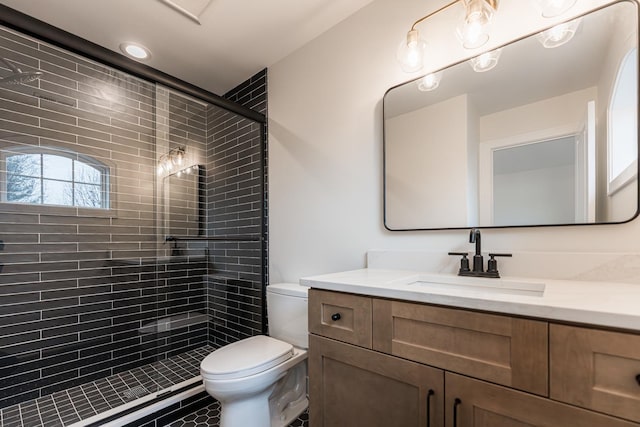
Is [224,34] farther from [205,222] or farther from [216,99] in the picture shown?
[205,222]

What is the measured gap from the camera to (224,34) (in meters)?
1.96

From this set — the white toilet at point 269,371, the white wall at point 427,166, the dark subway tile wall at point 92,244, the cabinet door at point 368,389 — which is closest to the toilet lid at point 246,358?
the white toilet at point 269,371

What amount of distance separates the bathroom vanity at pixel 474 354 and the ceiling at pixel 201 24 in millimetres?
1560

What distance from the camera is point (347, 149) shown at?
181 cm

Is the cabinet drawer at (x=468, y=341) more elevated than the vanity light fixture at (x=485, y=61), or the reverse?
the vanity light fixture at (x=485, y=61)

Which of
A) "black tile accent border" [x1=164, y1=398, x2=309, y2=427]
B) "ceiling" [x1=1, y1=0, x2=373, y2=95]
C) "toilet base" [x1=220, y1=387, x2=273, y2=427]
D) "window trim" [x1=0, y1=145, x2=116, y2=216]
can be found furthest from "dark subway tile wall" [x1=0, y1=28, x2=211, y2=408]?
"toilet base" [x1=220, y1=387, x2=273, y2=427]

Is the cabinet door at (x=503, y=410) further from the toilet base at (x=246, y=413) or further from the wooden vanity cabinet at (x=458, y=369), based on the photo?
the toilet base at (x=246, y=413)

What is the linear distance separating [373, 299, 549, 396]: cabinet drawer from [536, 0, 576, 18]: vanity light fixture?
44.3 inches

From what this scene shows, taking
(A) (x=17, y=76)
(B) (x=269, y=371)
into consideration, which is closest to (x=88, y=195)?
(A) (x=17, y=76)

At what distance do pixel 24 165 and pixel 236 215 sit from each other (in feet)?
4.50

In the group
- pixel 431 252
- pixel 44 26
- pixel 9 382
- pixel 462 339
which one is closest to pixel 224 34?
pixel 44 26

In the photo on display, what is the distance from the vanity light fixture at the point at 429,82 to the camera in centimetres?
147

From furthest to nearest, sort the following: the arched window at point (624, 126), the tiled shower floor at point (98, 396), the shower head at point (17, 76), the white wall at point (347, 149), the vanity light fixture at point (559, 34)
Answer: the shower head at point (17, 76)
the tiled shower floor at point (98, 396)
the white wall at point (347, 149)
the vanity light fixture at point (559, 34)
the arched window at point (624, 126)

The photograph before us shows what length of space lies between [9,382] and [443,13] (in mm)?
3162
